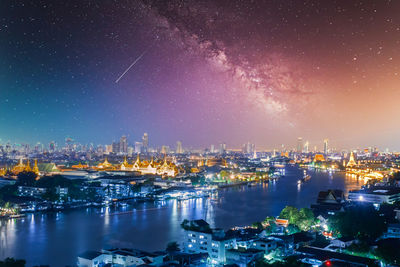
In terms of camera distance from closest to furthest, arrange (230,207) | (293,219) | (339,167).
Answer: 1. (293,219)
2. (230,207)
3. (339,167)

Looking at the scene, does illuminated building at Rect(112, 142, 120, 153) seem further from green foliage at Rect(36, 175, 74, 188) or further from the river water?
the river water

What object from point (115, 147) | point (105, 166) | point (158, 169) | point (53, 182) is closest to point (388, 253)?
point (53, 182)

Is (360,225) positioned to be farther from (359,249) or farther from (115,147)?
(115,147)

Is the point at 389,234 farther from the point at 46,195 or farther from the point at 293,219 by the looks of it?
the point at 46,195

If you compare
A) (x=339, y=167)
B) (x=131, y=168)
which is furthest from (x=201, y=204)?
(x=339, y=167)

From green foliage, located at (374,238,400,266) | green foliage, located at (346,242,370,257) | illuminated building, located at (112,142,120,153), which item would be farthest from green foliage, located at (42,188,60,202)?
illuminated building, located at (112,142,120,153)

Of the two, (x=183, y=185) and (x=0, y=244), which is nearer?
(x=0, y=244)
